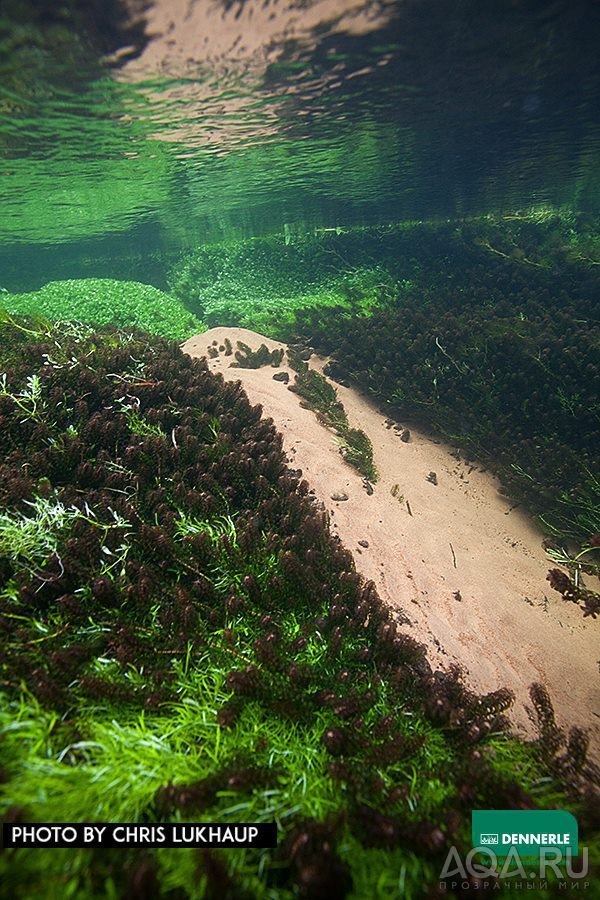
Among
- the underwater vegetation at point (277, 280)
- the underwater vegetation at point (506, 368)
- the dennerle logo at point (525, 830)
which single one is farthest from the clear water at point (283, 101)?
the dennerle logo at point (525, 830)

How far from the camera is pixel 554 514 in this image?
777cm

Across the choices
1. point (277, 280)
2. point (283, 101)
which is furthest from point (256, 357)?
point (277, 280)

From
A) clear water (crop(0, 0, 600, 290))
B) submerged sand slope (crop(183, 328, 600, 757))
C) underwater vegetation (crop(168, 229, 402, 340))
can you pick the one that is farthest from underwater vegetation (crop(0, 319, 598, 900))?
clear water (crop(0, 0, 600, 290))

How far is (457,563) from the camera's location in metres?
6.25

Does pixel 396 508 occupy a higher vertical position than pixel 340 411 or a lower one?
lower

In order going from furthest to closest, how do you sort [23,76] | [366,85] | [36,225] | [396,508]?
[36,225], [366,85], [23,76], [396,508]

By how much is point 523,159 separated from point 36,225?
37143mm

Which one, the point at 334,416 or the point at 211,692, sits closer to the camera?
the point at 211,692

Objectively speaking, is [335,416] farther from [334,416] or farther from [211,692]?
[211,692]

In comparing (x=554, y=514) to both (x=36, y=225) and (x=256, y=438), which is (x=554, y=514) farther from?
(x=36, y=225)

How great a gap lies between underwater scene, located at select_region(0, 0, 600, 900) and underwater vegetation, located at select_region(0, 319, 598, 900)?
25 millimetres

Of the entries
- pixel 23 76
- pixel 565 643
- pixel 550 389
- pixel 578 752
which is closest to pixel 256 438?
pixel 578 752

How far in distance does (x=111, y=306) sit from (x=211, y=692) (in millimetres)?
17964

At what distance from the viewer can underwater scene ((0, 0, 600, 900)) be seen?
2.16 metres
